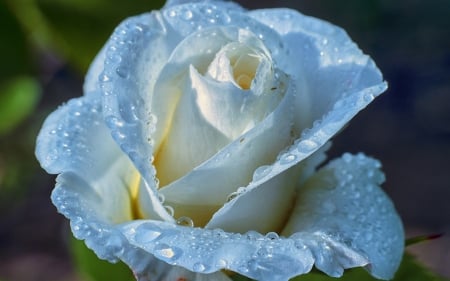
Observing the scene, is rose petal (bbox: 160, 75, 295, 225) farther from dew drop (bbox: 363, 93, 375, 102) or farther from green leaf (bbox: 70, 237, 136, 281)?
green leaf (bbox: 70, 237, 136, 281)

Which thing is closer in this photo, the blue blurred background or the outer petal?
the outer petal

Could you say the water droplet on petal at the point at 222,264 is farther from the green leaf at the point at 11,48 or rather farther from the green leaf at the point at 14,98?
the green leaf at the point at 14,98

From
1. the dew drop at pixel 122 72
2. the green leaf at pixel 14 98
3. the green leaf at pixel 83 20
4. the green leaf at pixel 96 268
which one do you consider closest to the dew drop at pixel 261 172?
the dew drop at pixel 122 72

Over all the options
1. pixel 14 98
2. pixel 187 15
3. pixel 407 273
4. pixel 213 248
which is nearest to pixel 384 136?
pixel 14 98

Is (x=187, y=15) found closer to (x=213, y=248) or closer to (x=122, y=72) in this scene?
(x=122, y=72)

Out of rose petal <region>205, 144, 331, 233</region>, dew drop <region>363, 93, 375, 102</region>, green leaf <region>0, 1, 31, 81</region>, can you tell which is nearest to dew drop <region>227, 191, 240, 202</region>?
rose petal <region>205, 144, 331, 233</region>

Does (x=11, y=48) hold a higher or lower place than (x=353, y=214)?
lower
